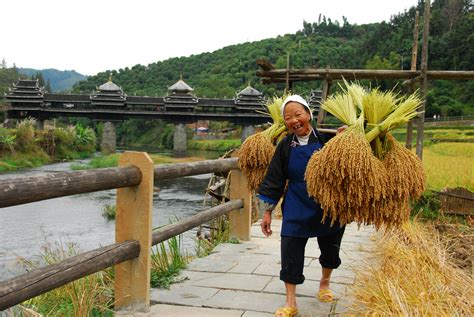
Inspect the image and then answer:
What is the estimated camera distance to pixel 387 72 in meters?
6.46

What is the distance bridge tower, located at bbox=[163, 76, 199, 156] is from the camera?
42750mm

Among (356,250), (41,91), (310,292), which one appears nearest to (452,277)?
(310,292)

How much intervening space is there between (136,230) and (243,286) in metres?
0.91

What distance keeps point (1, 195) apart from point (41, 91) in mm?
43225

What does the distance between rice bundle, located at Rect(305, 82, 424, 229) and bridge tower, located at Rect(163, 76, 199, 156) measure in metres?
40.4

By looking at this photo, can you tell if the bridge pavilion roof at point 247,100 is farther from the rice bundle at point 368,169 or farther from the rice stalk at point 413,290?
the rice bundle at point 368,169

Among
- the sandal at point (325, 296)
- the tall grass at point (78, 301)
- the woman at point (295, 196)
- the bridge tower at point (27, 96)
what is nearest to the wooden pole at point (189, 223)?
the tall grass at point (78, 301)

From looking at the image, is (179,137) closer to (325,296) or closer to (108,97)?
(108,97)

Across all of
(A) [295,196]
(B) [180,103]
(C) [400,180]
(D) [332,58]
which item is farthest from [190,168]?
(D) [332,58]

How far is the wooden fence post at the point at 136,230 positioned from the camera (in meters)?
2.70

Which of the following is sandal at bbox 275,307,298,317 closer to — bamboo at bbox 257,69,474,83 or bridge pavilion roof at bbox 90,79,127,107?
bamboo at bbox 257,69,474,83

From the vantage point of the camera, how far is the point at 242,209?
15.6 ft

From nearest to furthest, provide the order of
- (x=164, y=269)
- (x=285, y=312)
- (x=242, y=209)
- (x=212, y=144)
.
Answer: (x=285, y=312) < (x=164, y=269) < (x=242, y=209) < (x=212, y=144)

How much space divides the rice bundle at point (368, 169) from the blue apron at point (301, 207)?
119 millimetres
